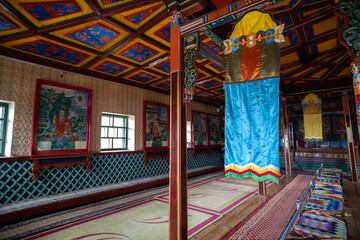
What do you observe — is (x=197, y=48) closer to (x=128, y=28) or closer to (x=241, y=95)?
(x=241, y=95)

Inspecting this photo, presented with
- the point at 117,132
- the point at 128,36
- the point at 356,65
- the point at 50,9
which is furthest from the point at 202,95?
the point at 356,65

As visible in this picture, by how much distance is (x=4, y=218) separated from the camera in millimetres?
3451

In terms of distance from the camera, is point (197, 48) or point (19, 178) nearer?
point (197, 48)

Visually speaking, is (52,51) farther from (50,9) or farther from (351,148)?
(351,148)

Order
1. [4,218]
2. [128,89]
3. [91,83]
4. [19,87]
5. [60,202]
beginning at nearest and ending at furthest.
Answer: [4,218] < [60,202] < [19,87] < [91,83] < [128,89]

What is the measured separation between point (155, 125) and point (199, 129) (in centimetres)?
308

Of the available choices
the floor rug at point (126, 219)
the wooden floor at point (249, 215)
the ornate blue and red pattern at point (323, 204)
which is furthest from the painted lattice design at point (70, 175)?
the ornate blue and red pattern at point (323, 204)

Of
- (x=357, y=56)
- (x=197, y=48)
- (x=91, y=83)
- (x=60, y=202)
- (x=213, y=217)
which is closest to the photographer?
(x=357, y=56)

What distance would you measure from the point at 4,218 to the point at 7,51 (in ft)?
11.6

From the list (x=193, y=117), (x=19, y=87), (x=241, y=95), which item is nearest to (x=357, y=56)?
(x=241, y=95)

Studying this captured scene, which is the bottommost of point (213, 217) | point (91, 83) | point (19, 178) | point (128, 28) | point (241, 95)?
point (213, 217)

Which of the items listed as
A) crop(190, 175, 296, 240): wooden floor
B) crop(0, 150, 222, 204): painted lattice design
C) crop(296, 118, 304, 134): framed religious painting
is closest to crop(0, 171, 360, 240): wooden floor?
crop(190, 175, 296, 240): wooden floor

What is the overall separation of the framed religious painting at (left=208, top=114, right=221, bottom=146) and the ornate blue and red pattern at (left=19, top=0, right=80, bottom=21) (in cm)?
839

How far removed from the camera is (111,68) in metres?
5.51
